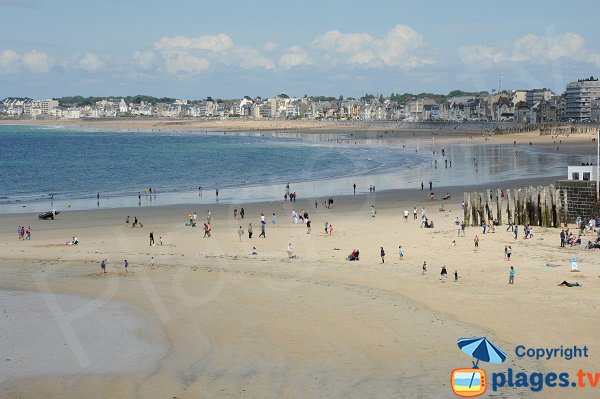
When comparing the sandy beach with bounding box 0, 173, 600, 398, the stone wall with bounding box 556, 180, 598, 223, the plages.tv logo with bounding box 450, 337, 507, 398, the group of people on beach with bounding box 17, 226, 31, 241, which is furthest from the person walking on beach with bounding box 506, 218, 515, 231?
the group of people on beach with bounding box 17, 226, 31, 241

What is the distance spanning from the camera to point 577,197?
35.2 m

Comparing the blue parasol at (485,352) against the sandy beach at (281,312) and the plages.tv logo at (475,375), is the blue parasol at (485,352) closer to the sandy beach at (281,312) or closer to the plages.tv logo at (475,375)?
the plages.tv logo at (475,375)

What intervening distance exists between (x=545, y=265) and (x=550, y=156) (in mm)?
58295

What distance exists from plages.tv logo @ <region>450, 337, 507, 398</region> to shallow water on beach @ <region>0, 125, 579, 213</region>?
3660 cm

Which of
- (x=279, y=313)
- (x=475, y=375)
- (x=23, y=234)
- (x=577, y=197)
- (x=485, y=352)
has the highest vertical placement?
(x=577, y=197)

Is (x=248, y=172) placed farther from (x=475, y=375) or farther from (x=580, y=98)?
(x=580, y=98)

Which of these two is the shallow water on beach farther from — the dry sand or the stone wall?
the stone wall

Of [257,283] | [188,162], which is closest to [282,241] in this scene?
[257,283]

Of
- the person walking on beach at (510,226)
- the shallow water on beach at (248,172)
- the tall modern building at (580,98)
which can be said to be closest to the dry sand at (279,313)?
the person walking on beach at (510,226)

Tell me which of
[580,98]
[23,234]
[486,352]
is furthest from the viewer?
[580,98]

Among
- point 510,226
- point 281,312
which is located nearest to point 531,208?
point 510,226

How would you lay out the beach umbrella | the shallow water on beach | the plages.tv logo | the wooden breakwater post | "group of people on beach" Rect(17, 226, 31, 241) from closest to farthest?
the plages.tv logo → the beach umbrella → the wooden breakwater post → "group of people on beach" Rect(17, 226, 31, 241) → the shallow water on beach

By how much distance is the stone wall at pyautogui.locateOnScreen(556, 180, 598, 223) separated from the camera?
3459 cm

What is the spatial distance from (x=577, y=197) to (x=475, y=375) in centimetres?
2186
